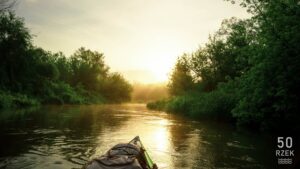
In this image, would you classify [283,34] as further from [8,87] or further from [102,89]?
[102,89]

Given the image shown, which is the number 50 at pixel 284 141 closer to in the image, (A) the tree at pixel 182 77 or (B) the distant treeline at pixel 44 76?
(B) the distant treeline at pixel 44 76

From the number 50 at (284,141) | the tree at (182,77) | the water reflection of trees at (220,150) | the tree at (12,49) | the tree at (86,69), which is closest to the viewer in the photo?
the water reflection of trees at (220,150)

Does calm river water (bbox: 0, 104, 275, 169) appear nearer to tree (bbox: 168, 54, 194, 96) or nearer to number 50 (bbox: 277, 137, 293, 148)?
number 50 (bbox: 277, 137, 293, 148)

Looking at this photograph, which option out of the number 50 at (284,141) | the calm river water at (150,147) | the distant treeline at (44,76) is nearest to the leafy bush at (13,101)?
the distant treeline at (44,76)

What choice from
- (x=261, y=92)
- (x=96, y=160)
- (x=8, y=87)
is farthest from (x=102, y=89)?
(x=96, y=160)

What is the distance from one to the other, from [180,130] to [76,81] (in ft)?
267

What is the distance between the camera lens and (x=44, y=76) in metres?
78.9

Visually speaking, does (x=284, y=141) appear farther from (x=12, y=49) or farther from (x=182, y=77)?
(x=12, y=49)

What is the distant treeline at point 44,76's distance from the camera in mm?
59509

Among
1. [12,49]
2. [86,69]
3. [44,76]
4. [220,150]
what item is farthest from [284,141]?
[86,69]

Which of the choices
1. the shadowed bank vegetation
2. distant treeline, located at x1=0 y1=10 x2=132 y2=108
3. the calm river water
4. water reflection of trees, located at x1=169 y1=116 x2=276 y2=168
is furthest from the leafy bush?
the shadowed bank vegetation

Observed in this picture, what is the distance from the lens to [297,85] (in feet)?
70.8

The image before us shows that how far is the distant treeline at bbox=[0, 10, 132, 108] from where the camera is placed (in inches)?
2343

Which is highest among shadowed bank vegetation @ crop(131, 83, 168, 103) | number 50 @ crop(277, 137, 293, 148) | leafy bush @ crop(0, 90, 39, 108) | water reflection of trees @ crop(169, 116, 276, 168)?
shadowed bank vegetation @ crop(131, 83, 168, 103)
